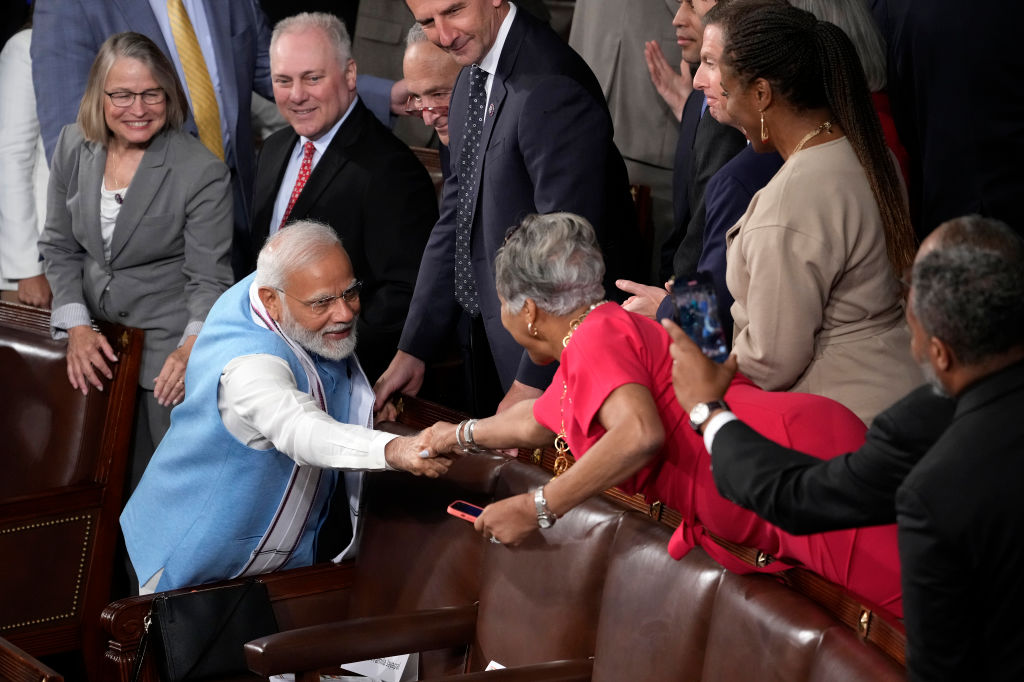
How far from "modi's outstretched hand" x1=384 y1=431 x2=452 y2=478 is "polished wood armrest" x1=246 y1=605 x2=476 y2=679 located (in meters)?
0.29

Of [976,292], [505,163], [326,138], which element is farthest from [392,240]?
[976,292]

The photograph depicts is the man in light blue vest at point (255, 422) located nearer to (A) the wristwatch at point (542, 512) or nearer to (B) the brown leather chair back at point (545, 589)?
(B) the brown leather chair back at point (545, 589)

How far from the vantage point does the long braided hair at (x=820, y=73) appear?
1991 millimetres

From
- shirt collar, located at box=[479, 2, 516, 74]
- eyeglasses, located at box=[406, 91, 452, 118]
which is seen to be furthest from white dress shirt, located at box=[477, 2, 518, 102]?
eyeglasses, located at box=[406, 91, 452, 118]

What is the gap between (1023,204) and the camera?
8.30ft

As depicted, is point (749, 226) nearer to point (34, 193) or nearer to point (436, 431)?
point (436, 431)

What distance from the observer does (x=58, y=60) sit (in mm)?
3789

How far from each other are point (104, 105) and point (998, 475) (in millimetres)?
2862

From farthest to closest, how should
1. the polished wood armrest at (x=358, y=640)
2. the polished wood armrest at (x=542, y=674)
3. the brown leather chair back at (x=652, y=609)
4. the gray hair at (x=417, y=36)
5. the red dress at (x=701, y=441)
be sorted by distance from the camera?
1. the gray hair at (x=417, y=36)
2. the polished wood armrest at (x=358, y=640)
3. the polished wood armrest at (x=542, y=674)
4. the brown leather chair back at (x=652, y=609)
5. the red dress at (x=701, y=441)

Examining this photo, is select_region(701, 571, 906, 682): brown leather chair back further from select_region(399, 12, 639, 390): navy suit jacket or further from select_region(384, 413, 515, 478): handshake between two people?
select_region(399, 12, 639, 390): navy suit jacket

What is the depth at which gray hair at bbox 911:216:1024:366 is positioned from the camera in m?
1.31

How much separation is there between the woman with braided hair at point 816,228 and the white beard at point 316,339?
1.07 meters

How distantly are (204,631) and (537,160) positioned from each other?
123 centimetres

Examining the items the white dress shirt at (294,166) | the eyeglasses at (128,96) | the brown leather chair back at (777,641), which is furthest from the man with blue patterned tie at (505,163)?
the eyeglasses at (128,96)
